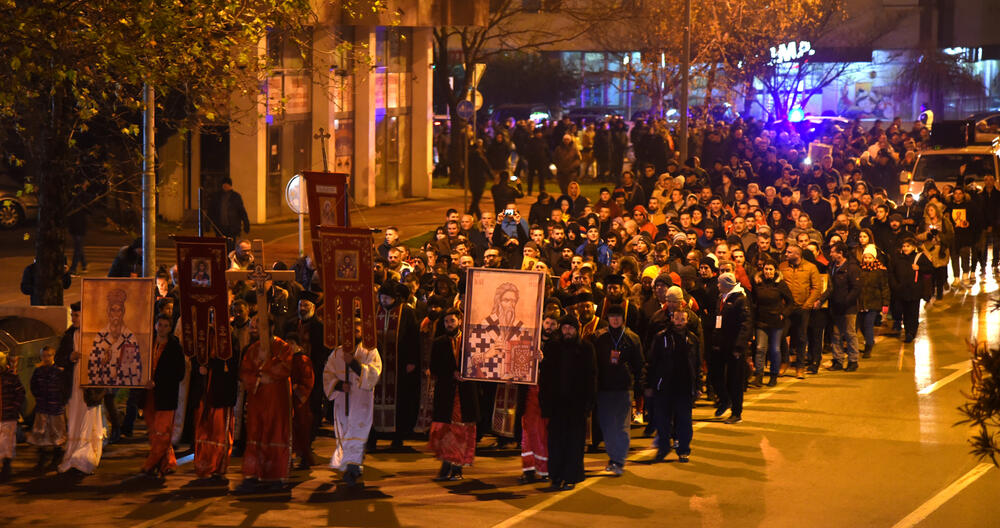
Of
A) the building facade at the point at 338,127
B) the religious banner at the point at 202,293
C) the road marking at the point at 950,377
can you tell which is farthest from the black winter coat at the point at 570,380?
the building facade at the point at 338,127

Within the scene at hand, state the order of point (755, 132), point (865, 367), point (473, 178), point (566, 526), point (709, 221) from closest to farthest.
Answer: point (566, 526) < point (865, 367) < point (709, 221) < point (473, 178) < point (755, 132)

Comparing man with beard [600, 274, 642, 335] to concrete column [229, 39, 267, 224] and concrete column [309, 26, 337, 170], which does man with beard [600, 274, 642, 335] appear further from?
concrete column [309, 26, 337, 170]

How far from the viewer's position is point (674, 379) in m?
13.6

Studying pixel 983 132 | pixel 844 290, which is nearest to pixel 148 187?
pixel 844 290

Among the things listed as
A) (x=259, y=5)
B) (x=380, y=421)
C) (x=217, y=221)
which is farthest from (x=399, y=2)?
(x=380, y=421)

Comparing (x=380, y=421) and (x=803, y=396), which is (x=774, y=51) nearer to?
(x=803, y=396)

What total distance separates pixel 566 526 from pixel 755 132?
111 feet

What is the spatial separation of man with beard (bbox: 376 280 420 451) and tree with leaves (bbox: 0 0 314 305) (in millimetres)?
2815

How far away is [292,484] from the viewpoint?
41.5 feet

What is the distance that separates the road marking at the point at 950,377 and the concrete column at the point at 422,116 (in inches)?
840

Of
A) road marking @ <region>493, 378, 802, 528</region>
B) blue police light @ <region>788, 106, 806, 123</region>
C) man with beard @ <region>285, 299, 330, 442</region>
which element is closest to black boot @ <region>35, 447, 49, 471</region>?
man with beard @ <region>285, 299, 330, 442</region>

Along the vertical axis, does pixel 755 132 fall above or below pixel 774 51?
below

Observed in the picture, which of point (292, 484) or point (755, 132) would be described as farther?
point (755, 132)

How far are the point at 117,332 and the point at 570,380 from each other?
4091 mm
